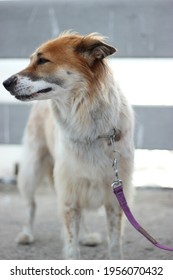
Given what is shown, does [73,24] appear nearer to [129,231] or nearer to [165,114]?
[165,114]

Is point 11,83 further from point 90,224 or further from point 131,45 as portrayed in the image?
point 90,224

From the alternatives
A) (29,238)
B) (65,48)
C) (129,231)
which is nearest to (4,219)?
(29,238)

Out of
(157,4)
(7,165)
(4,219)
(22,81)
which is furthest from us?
(7,165)

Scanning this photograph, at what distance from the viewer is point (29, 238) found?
2.59 meters

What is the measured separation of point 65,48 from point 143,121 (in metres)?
1.04

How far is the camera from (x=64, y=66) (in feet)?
6.15

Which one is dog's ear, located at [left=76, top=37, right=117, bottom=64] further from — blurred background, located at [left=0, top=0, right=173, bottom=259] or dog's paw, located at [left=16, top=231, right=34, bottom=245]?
dog's paw, located at [left=16, top=231, right=34, bottom=245]

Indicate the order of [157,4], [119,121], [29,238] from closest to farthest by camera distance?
[119,121] → [157,4] → [29,238]

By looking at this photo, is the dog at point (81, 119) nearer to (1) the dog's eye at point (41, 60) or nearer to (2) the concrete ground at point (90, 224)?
(1) the dog's eye at point (41, 60)

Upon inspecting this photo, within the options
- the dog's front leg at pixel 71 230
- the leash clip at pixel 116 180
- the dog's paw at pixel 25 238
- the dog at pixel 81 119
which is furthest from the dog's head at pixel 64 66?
the dog's paw at pixel 25 238

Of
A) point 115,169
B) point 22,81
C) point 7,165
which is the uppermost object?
point 22,81

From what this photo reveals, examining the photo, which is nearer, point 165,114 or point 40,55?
point 40,55

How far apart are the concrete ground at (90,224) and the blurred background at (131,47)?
0.12ft

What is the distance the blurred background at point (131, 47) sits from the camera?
2422 mm
